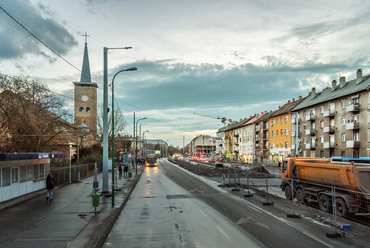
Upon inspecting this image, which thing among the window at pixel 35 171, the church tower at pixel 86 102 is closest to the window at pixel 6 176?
→ the window at pixel 35 171

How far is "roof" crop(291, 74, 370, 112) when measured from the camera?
42156mm

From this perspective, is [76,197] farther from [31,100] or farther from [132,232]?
[31,100]

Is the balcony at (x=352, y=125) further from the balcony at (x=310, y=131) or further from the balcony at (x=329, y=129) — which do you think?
the balcony at (x=310, y=131)

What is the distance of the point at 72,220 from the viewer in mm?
12180

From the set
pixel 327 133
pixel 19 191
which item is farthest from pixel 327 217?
pixel 327 133

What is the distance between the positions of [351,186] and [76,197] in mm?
16174

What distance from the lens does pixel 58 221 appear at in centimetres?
1205

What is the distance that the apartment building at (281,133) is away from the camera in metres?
63.0

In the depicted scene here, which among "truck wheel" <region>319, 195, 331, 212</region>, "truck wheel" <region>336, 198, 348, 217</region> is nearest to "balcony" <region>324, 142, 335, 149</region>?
"truck wheel" <region>319, 195, 331, 212</region>

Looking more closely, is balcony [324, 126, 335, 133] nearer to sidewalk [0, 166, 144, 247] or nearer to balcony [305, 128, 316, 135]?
balcony [305, 128, 316, 135]

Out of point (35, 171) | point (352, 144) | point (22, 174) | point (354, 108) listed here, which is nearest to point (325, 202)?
point (22, 174)

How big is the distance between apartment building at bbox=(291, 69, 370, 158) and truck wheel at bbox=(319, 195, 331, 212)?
31.4m

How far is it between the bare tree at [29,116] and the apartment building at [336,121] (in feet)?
123

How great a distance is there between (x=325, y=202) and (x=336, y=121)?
38086 millimetres
